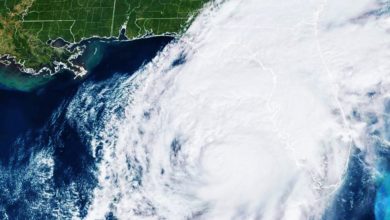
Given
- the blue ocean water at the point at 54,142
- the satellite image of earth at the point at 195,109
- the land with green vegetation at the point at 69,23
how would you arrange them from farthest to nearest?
the land with green vegetation at the point at 69,23
the blue ocean water at the point at 54,142
the satellite image of earth at the point at 195,109

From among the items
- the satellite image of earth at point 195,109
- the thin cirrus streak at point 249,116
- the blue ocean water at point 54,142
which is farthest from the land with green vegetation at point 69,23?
the thin cirrus streak at point 249,116

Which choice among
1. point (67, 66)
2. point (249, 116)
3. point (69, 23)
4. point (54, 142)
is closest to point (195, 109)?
point (249, 116)

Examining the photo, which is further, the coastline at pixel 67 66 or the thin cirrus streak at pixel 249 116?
the coastline at pixel 67 66

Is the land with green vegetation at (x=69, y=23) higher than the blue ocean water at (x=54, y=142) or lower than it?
higher

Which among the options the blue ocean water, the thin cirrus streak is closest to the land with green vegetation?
the blue ocean water

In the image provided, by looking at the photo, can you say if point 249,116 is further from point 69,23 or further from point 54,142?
point 69,23

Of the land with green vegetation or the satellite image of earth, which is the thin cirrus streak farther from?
the land with green vegetation

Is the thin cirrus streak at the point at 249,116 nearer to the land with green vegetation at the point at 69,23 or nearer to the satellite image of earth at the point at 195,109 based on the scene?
the satellite image of earth at the point at 195,109
